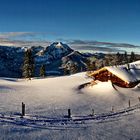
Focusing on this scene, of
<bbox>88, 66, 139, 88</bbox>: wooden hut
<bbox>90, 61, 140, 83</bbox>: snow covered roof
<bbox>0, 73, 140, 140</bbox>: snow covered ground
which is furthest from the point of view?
<bbox>90, 61, 140, 83</bbox>: snow covered roof

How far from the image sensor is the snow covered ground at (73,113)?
120 ft

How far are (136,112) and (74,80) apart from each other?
1222 inches

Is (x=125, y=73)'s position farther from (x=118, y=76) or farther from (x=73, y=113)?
(x=73, y=113)

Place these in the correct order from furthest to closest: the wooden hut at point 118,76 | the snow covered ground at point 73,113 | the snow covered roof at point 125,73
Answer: the snow covered roof at point 125,73 < the wooden hut at point 118,76 < the snow covered ground at point 73,113

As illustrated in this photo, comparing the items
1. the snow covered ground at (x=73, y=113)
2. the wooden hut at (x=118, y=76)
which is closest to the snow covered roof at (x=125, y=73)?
the wooden hut at (x=118, y=76)

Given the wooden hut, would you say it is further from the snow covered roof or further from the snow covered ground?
the snow covered ground

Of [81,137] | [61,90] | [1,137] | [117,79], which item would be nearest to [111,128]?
[81,137]

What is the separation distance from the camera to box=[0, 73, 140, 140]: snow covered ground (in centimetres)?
3666

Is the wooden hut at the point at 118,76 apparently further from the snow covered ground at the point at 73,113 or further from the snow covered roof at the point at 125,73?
the snow covered ground at the point at 73,113

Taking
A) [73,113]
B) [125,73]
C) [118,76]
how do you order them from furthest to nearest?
[125,73] < [118,76] < [73,113]

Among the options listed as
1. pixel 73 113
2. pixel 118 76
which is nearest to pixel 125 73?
pixel 118 76

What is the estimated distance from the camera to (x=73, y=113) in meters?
47.2

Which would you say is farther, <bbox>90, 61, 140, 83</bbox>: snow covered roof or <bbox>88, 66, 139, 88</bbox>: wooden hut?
<bbox>90, 61, 140, 83</bbox>: snow covered roof

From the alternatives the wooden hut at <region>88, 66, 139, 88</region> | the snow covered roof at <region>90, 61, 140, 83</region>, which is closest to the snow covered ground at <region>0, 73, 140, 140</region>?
the wooden hut at <region>88, 66, 139, 88</region>
